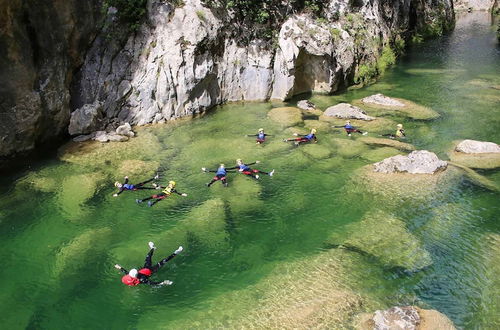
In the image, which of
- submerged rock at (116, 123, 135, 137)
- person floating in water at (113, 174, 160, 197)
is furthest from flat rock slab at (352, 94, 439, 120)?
person floating in water at (113, 174, 160, 197)

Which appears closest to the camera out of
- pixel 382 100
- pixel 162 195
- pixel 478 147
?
pixel 162 195

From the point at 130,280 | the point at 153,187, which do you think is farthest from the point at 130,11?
the point at 130,280

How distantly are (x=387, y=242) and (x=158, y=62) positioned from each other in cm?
2408

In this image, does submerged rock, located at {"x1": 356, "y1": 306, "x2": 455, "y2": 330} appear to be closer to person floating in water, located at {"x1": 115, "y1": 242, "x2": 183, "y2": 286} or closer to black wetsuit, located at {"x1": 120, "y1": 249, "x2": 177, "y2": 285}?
person floating in water, located at {"x1": 115, "y1": 242, "x2": 183, "y2": 286}

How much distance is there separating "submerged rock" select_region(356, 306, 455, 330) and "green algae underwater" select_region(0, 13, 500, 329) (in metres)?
0.61

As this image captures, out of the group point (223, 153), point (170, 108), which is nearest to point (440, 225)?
point (223, 153)

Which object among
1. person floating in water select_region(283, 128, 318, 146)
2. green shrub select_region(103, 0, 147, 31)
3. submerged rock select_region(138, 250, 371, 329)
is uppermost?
green shrub select_region(103, 0, 147, 31)

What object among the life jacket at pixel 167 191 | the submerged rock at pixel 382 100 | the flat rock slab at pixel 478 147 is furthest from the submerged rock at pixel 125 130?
the flat rock slab at pixel 478 147

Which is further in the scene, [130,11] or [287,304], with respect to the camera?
[130,11]

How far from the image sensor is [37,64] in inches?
1105

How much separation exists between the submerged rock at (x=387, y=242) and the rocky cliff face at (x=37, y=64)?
70.3ft

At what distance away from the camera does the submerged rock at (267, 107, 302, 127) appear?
34594 mm

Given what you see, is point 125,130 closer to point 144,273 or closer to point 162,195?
point 162,195

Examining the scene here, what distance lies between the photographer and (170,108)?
34750 mm
